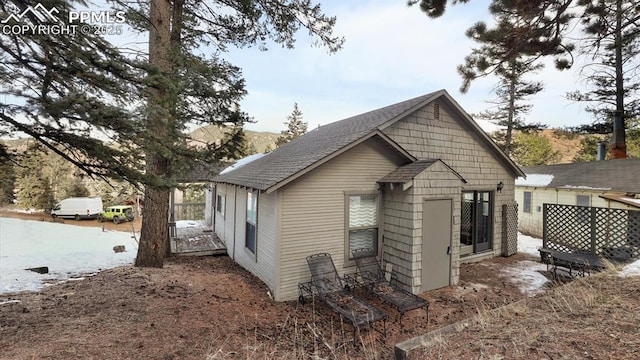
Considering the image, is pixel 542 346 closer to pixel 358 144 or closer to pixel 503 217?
pixel 358 144

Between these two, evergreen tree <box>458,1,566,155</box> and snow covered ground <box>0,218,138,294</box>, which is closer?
evergreen tree <box>458,1,566,155</box>

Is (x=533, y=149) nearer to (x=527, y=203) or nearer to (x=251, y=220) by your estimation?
(x=527, y=203)

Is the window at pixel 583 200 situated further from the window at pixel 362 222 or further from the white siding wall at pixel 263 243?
the white siding wall at pixel 263 243

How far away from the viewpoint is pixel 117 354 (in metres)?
3.53

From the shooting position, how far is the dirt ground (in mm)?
3750

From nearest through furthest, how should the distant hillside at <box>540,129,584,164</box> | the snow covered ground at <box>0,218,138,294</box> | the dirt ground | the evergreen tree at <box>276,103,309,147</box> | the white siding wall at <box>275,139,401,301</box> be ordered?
the dirt ground < the white siding wall at <box>275,139,401,301</box> < the snow covered ground at <box>0,218,138,294</box> < the distant hillside at <box>540,129,584,164</box> < the evergreen tree at <box>276,103,309,147</box>

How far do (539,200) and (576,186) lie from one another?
2179 mm

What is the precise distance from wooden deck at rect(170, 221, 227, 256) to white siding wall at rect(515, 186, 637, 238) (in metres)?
15.8

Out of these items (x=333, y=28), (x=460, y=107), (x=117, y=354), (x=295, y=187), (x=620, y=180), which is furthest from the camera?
(x=620, y=180)

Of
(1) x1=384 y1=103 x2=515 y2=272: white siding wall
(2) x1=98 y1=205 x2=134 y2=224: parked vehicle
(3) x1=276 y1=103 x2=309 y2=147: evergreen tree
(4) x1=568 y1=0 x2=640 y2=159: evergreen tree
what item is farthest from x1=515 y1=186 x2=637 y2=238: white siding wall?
(2) x1=98 y1=205 x2=134 y2=224: parked vehicle

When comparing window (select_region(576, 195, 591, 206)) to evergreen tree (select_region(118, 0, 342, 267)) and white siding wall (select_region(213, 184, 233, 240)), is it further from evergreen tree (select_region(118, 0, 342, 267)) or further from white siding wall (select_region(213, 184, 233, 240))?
white siding wall (select_region(213, 184, 233, 240))

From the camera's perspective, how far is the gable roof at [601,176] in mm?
12164

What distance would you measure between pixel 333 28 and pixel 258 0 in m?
2.20

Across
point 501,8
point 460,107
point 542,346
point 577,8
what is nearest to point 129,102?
point 542,346
